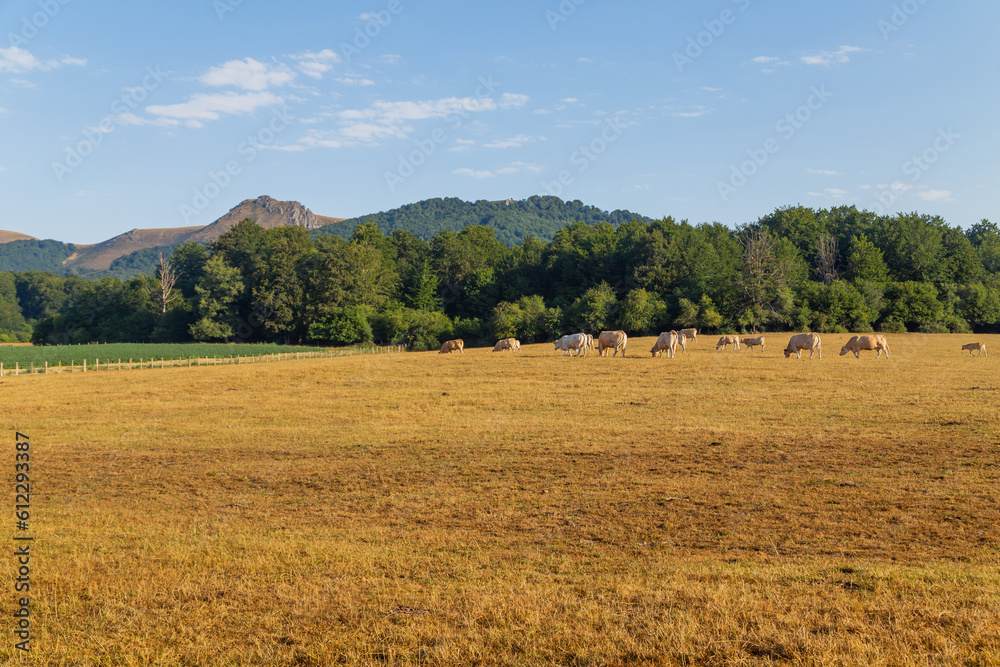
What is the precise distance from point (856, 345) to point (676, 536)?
36.0 m

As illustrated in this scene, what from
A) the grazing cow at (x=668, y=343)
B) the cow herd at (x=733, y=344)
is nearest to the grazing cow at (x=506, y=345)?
the cow herd at (x=733, y=344)

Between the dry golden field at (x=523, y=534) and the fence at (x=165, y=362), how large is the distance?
27091 millimetres

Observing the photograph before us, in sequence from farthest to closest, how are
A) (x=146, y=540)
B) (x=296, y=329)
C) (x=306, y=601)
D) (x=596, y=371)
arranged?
1. (x=296, y=329)
2. (x=596, y=371)
3. (x=146, y=540)
4. (x=306, y=601)

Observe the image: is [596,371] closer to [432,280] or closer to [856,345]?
[856,345]

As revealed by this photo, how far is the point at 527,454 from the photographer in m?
14.8

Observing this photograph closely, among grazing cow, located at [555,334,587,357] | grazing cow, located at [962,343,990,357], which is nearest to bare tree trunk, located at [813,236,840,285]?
grazing cow, located at [962,343,990,357]

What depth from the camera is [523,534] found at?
9.45 meters

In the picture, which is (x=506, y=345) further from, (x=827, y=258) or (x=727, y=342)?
(x=827, y=258)

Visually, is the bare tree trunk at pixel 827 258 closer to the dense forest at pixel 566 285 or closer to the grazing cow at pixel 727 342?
the dense forest at pixel 566 285

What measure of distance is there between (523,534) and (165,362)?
5284 centimetres

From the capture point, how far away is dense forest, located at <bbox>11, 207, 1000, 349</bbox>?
68.6 metres

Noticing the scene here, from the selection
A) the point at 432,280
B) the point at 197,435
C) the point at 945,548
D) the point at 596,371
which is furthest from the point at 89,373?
the point at 432,280

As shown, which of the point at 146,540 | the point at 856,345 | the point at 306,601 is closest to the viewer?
the point at 306,601

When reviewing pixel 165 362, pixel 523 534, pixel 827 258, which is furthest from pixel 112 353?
pixel 827 258
